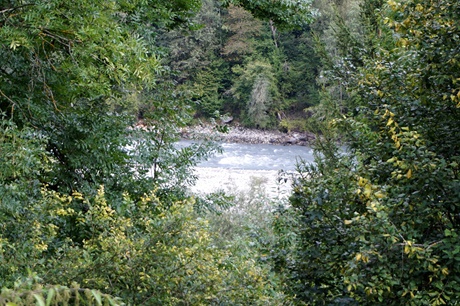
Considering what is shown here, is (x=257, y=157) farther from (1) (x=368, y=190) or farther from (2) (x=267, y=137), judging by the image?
(1) (x=368, y=190)

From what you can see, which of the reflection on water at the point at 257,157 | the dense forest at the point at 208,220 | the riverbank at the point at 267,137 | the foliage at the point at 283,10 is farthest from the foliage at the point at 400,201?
the riverbank at the point at 267,137

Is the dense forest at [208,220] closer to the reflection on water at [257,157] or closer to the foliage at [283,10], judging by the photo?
the foliage at [283,10]

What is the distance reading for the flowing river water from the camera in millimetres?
18531

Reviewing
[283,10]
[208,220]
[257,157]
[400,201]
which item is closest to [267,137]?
[257,157]

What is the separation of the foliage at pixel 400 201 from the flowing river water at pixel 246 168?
1262cm

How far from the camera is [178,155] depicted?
22.5 ft

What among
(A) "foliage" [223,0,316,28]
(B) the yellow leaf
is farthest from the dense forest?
(A) "foliage" [223,0,316,28]

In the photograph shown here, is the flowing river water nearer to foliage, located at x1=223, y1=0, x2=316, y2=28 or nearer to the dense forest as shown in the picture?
foliage, located at x1=223, y1=0, x2=316, y2=28

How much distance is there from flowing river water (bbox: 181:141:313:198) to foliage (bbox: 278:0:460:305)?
41.4 feet

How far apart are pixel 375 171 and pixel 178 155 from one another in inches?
150

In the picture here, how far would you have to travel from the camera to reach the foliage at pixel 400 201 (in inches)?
105

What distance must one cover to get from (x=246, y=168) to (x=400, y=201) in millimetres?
18690

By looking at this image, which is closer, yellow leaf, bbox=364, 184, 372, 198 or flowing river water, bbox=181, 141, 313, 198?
yellow leaf, bbox=364, 184, 372, 198

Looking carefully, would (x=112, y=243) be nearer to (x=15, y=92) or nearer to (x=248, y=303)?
(x=248, y=303)
